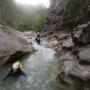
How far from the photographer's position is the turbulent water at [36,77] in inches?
559

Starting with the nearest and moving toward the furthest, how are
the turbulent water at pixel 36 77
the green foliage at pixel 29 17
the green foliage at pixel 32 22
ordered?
1. the turbulent water at pixel 36 77
2. the green foliage at pixel 29 17
3. the green foliage at pixel 32 22

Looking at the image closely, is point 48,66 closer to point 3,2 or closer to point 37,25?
point 3,2

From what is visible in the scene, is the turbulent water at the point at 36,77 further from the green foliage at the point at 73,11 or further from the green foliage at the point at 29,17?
the green foliage at the point at 29,17

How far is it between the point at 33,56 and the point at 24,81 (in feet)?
29.0

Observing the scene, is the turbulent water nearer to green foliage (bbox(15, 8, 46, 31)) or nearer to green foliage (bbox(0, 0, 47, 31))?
green foliage (bbox(0, 0, 47, 31))

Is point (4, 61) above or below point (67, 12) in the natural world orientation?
below

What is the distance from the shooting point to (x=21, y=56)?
76.2ft

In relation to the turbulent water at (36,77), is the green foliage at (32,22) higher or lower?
higher

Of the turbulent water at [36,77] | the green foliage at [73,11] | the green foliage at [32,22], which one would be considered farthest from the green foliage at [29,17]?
the turbulent water at [36,77]

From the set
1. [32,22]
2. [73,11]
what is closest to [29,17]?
[32,22]

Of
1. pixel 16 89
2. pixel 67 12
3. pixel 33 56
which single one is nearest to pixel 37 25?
pixel 67 12

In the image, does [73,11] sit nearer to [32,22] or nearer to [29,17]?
[32,22]

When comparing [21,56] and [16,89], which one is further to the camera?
[21,56]

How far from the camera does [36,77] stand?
16.3 meters
